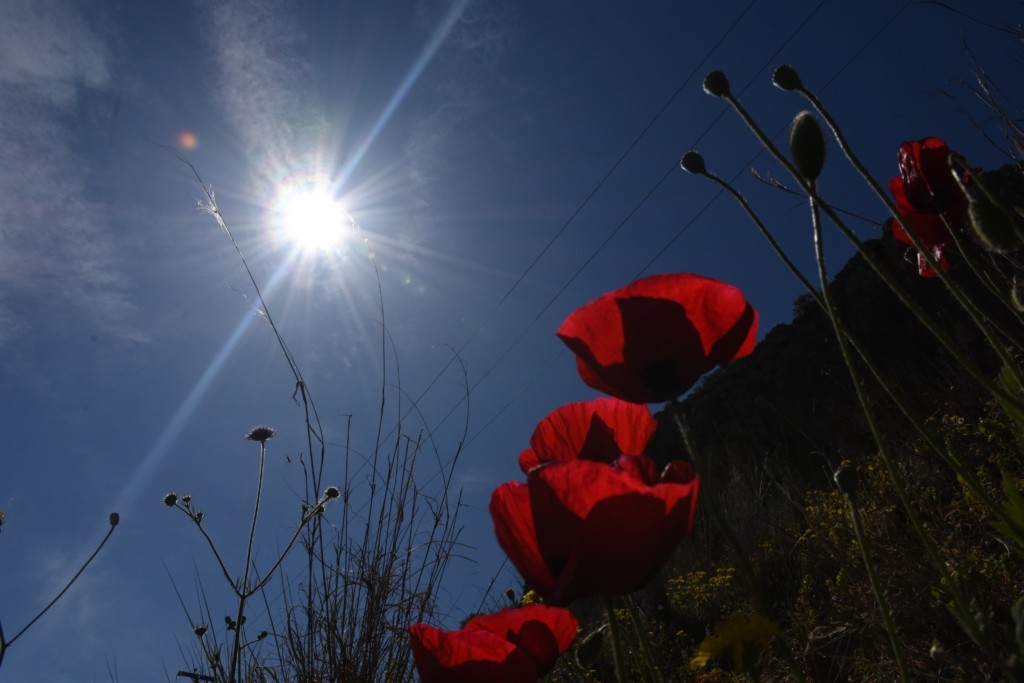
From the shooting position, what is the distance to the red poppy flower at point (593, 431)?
33.6 inches

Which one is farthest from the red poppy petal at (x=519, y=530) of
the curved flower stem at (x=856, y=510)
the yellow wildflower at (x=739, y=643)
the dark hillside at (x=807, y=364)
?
the dark hillside at (x=807, y=364)

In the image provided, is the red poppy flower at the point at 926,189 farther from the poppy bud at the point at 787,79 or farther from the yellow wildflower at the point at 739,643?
the yellow wildflower at the point at 739,643

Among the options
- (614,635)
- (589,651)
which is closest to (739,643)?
(614,635)

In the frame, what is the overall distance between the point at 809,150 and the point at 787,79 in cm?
26

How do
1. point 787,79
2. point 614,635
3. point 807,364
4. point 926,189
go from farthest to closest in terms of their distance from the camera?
point 807,364 → point 926,189 → point 787,79 → point 614,635

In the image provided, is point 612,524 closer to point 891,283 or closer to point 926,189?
point 891,283

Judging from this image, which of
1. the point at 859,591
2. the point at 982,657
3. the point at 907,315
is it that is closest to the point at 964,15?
the point at 982,657

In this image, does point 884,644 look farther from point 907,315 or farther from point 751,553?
point 907,315

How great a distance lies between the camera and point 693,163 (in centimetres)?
105

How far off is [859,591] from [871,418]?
201 cm

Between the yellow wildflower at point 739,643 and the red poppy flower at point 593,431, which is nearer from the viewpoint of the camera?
the yellow wildflower at point 739,643

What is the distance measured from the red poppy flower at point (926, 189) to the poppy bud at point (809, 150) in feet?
2.06

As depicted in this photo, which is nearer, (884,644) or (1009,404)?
(1009,404)

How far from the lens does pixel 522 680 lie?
2.79ft
